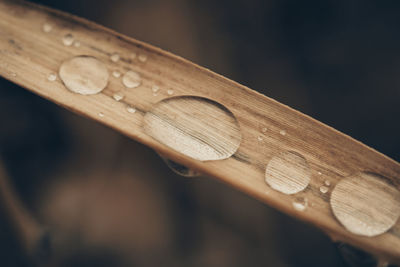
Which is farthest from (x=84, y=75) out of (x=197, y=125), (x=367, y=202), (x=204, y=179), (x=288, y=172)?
(x=204, y=179)

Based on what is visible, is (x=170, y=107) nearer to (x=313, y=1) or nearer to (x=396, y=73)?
(x=313, y=1)

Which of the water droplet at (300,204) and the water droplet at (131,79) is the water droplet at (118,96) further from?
the water droplet at (300,204)

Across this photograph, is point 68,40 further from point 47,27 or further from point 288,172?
point 288,172

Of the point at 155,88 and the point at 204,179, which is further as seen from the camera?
the point at 204,179

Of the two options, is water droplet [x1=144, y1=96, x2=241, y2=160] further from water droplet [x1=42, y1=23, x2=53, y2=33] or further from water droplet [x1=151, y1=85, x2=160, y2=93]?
water droplet [x1=42, y1=23, x2=53, y2=33]

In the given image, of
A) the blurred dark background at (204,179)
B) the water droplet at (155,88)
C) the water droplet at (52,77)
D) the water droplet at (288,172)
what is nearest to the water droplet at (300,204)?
the water droplet at (288,172)

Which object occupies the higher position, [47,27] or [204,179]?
[47,27]

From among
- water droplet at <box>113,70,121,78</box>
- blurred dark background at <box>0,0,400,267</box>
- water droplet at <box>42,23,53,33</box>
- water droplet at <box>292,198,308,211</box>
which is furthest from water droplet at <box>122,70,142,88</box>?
blurred dark background at <box>0,0,400,267</box>
